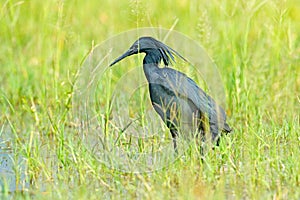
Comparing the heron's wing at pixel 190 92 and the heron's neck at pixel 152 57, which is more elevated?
the heron's neck at pixel 152 57

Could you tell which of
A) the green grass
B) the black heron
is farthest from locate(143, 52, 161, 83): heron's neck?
the green grass

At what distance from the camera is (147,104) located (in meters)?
6.19

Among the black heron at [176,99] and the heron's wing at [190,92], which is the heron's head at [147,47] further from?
the heron's wing at [190,92]

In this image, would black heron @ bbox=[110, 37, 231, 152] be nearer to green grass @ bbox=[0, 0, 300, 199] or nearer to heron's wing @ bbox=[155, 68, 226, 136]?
heron's wing @ bbox=[155, 68, 226, 136]

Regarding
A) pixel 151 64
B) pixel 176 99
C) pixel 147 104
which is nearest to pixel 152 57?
pixel 151 64

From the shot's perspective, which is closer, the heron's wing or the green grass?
the green grass

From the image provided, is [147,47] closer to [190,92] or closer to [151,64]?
[151,64]

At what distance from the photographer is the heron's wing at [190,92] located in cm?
482

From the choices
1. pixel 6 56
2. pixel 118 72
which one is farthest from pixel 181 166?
pixel 6 56

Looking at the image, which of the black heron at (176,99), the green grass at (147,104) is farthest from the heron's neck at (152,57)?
the green grass at (147,104)

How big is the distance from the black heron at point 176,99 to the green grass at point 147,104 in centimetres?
17

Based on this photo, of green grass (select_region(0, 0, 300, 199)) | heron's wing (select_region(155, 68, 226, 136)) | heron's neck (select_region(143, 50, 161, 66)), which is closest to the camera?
green grass (select_region(0, 0, 300, 199))

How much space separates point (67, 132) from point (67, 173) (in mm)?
1052

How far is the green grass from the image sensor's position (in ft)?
14.9
